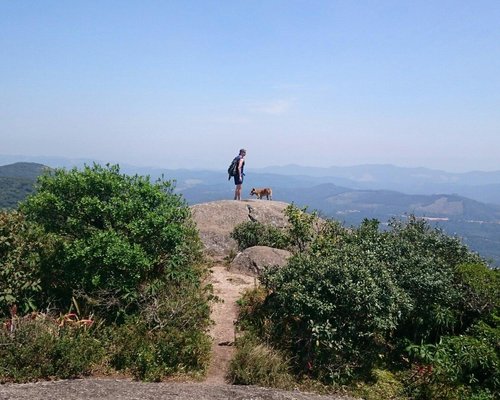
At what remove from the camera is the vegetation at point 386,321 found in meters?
8.48

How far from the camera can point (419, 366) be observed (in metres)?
9.58

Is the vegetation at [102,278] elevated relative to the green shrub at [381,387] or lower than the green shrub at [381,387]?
elevated

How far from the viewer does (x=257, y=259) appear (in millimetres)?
15859

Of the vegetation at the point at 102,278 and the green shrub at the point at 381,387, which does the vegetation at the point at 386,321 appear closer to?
the green shrub at the point at 381,387

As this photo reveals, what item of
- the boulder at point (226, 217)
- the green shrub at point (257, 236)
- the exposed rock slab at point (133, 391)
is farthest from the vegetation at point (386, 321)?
the boulder at point (226, 217)

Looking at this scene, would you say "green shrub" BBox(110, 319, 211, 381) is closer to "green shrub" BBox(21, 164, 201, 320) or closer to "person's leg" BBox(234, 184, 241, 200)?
"green shrub" BBox(21, 164, 201, 320)

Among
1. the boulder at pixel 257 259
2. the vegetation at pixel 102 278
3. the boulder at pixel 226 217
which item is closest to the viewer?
the vegetation at pixel 102 278

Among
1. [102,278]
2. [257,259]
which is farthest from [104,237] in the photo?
[257,259]

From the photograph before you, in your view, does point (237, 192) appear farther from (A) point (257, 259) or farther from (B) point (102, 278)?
(B) point (102, 278)

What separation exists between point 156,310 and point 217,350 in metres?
1.80

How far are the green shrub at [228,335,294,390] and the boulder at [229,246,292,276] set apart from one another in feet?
20.3

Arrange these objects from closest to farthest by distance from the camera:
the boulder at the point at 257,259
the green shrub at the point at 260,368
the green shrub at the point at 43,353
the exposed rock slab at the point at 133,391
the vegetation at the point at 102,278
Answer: the exposed rock slab at the point at 133,391, the green shrub at the point at 43,353, the green shrub at the point at 260,368, the vegetation at the point at 102,278, the boulder at the point at 257,259

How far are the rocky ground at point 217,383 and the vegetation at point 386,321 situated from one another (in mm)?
892

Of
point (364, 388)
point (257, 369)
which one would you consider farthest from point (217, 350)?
point (364, 388)
